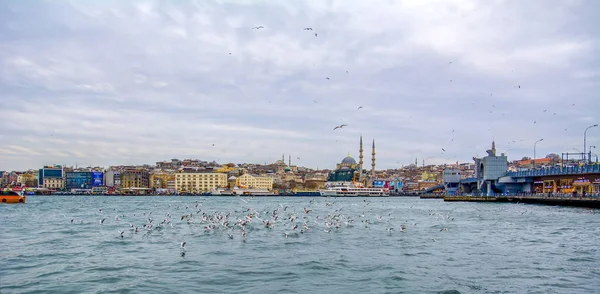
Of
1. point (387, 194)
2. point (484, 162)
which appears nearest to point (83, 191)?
point (387, 194)

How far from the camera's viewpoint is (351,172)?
175 metres

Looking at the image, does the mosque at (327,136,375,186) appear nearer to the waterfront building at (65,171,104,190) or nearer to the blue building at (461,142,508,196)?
the waterfront building at (65,171,104,190)

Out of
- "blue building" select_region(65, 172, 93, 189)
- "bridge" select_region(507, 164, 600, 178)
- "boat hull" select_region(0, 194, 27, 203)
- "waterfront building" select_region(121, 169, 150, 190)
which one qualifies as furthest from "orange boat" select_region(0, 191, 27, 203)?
"blue building" select_region(65, 172, 93, 189)

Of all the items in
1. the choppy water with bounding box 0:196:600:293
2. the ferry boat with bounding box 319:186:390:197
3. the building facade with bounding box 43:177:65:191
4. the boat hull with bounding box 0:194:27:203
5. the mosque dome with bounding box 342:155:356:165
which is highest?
the mosque dome with bounding box 342:155:356:165

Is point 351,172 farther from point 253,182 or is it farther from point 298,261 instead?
point 298,261

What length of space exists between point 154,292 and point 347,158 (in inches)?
7012

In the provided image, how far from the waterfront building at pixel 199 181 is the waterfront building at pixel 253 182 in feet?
14.2

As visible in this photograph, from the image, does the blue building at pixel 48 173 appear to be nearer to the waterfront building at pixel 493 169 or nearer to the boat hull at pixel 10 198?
the boat hull at pixel 10 198

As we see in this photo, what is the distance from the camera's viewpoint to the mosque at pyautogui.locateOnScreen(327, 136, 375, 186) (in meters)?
168

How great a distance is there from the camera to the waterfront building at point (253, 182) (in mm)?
144700

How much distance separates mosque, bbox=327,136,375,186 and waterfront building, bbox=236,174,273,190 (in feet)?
82.3

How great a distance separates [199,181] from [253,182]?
1356 cm

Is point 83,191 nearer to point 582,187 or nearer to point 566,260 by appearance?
point 582,187

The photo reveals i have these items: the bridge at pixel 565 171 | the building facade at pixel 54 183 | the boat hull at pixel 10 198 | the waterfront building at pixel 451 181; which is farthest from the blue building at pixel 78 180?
the bridge at pixel 565 171
